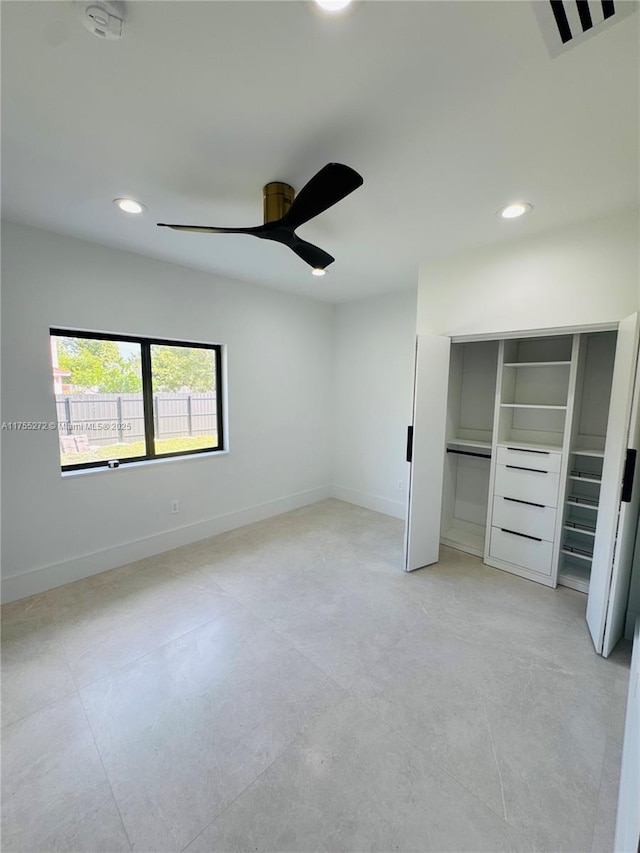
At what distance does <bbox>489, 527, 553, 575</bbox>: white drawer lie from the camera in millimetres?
2725

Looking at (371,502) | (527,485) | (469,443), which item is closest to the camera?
(527,485)

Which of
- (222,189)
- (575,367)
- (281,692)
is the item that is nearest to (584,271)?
(575,367)

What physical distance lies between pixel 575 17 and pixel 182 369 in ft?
10.5

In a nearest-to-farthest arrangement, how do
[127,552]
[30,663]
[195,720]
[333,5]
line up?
[333,5]
[195,720]
[30,663]
[127,552]

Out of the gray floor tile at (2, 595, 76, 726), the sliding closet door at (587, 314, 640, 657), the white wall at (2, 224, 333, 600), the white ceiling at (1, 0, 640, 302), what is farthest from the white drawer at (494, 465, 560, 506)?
the gray floor tile at (2, 595, 76, 726)

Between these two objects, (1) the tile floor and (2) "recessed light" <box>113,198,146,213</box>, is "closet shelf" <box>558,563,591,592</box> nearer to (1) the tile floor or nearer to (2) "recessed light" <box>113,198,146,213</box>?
(1) the tile floor

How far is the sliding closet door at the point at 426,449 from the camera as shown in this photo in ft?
8.84

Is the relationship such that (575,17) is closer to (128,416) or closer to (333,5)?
(333,5)

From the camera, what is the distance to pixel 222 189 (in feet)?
6.16

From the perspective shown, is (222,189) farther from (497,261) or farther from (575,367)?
(575,367)

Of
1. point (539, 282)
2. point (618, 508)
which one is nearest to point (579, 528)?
point (618, 508)

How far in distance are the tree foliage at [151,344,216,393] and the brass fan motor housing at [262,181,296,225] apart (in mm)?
1859

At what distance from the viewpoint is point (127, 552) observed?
9.80 ft

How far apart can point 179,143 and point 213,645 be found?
2643 millimetres
